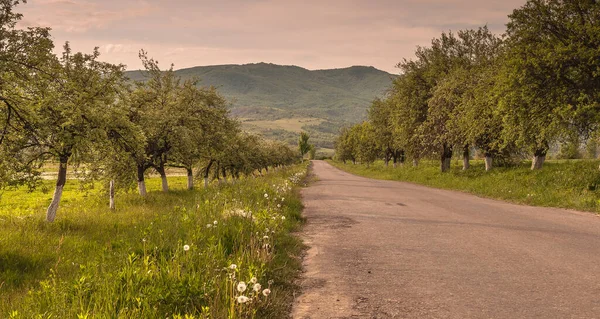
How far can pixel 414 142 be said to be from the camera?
1446 inches

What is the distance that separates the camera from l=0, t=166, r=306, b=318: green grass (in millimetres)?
4238

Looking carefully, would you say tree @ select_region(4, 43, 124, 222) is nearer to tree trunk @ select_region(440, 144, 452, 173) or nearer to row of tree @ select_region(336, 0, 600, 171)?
row of tree @ select_region(336, 0, 600, 171)

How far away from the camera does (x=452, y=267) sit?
21.8 feet

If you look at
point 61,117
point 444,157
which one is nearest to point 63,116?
point 61,117

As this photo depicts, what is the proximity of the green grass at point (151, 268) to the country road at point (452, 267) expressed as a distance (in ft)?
2.50

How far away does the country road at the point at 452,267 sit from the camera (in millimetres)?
4930

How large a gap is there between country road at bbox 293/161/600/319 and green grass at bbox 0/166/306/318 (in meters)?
0.76

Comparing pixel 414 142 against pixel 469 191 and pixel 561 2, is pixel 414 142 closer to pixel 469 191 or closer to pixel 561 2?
pixel 469 191

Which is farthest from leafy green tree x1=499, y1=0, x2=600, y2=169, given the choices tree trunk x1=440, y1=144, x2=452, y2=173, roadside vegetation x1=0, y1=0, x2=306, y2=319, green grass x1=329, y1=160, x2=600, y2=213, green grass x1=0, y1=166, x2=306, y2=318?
green grass x1=0, y1=166, x2=306, y2=318

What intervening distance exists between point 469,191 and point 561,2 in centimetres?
1150

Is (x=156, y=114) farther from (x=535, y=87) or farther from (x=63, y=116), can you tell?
(x=535, y=87)

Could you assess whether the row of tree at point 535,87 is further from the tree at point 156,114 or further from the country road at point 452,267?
the tree at point 156,114

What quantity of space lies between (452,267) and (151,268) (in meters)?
5.23

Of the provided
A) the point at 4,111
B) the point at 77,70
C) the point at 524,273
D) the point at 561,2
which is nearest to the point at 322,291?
the point at 524,273
